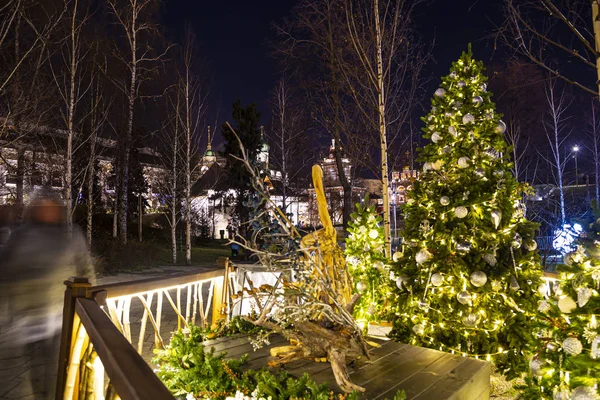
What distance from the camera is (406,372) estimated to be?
2777 mm

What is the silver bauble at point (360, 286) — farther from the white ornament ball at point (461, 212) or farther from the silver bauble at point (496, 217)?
the silver bauble at point (496, 217)

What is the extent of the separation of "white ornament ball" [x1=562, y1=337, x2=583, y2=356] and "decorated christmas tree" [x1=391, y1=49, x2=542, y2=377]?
1.93 metres

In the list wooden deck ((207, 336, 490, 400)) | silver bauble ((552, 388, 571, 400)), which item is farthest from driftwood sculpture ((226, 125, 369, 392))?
silver bauble ((552, 388, 571, 400))

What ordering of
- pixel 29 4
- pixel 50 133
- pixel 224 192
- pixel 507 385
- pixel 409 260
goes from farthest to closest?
pixel 224 192 < pixel 50 133 < pixel 29 4 < pixel 409 260 < pixel 507 385

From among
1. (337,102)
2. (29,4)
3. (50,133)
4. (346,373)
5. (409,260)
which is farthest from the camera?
(50,133)

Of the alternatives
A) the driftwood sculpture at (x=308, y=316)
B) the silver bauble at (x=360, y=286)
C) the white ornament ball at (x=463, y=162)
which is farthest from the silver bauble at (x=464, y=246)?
the driftwood sculpture at (x=308, y=316)

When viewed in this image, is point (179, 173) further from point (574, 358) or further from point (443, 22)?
point (574, 358)

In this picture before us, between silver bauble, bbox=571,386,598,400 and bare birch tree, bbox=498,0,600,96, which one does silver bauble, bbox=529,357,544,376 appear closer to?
silver bauble, bbox=571,386,598,400

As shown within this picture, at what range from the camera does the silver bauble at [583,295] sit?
1980 millimetres

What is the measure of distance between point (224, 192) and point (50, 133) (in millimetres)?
11485

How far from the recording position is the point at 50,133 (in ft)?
46.1

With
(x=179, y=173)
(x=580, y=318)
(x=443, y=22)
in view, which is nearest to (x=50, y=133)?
(x=179, y=173)

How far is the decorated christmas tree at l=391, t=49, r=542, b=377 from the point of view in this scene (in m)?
3.99

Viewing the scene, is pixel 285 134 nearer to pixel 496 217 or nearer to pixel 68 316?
pixel 496 217
